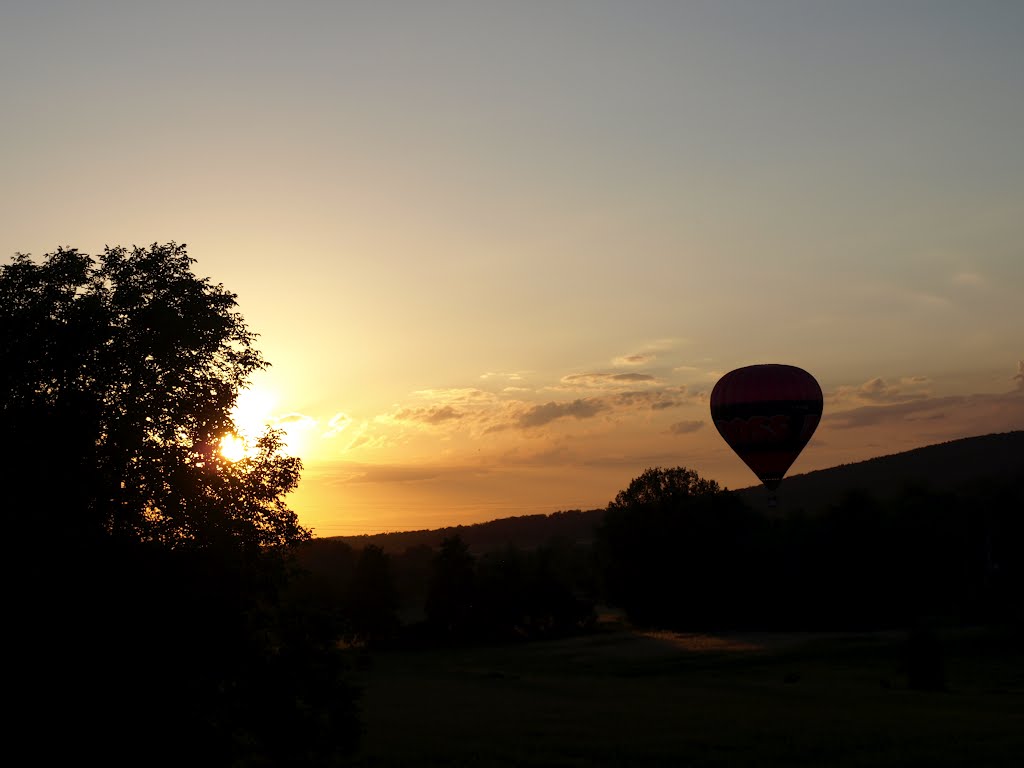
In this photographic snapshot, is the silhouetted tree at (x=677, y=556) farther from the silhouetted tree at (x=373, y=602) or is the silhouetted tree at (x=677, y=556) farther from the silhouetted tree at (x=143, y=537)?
the silhouetted tree at (x=143, y=537)

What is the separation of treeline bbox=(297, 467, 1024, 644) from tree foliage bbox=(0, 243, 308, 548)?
79.4 metres

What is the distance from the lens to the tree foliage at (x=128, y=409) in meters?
24.9

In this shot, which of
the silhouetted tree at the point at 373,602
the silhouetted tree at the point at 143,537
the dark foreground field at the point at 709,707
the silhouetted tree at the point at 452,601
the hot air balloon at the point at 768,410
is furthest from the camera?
the silhouetted tree at the point at 452,601

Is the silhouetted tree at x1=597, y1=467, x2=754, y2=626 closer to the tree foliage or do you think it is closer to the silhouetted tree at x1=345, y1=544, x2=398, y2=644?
the silhouetted tree at x1=345, y1=544, x2=398, y2=644

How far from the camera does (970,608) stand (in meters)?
98.9

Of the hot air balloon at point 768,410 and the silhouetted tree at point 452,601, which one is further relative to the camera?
the silhouetted tree at point 452,601

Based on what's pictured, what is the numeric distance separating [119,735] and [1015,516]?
11458 centimetres

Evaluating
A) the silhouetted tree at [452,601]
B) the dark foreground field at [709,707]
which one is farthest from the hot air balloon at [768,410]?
the silhouetted tree at [452,601]

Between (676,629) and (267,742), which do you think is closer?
(267,742)

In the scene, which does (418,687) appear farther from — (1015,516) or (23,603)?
(1015,516)

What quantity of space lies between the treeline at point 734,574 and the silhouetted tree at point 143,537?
78.7 metres

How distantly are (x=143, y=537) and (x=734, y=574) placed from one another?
95.0m

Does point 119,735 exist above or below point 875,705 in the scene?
above

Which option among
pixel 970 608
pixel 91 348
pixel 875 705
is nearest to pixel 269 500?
pixel 91 348
